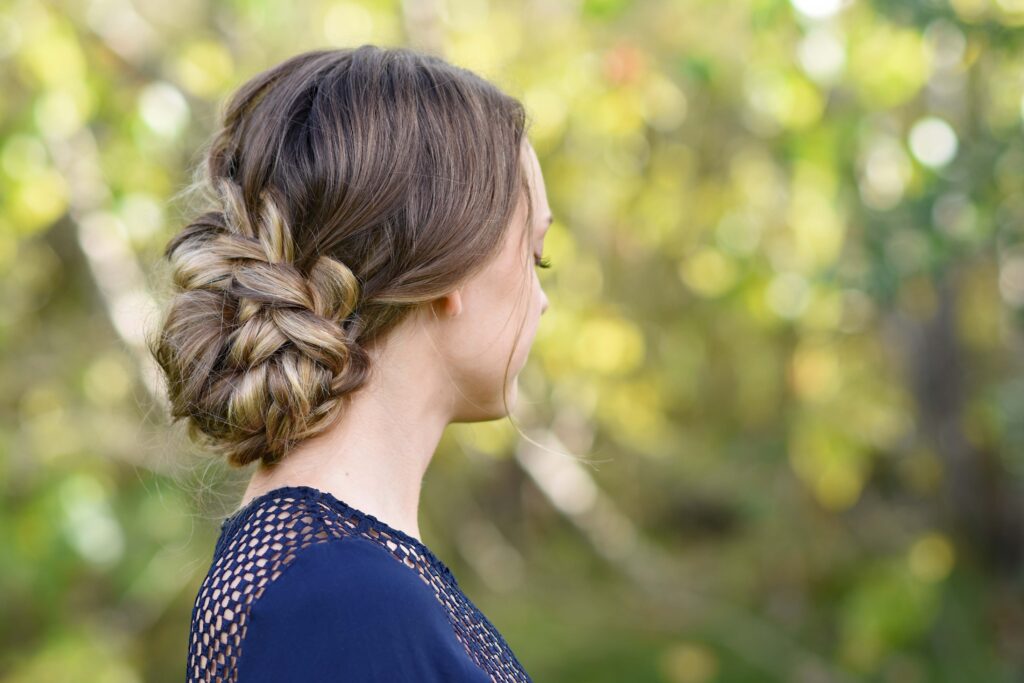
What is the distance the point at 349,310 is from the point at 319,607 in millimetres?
371

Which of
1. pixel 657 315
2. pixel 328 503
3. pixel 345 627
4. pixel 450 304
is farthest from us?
pixel 657 315

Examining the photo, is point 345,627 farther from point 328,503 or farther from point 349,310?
point 349,310

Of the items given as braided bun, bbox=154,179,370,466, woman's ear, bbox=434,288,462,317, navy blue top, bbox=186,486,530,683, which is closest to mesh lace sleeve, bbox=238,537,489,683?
navy blue top, bbox=186,486,530,683

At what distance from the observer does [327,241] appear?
125 centimetres

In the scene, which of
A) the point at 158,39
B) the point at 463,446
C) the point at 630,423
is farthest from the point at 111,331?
the point at 630,423

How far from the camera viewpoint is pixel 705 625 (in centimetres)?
534

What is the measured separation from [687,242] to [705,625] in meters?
2.23

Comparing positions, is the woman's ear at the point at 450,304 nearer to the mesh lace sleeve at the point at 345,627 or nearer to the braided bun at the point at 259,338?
the braided bun at the point at 259,338

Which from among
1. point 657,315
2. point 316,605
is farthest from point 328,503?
point 657,315

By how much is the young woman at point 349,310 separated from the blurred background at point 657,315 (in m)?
0.33

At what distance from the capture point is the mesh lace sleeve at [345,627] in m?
1.04

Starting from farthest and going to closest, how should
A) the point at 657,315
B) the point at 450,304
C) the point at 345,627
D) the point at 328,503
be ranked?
the point at 657,315 → the point at 450,304 → the point at 328,503 → the point at 345,627

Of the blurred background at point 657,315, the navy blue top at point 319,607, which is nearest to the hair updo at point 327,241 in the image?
the navy blue top at point 319,607

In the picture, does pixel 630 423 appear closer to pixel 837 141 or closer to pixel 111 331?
pixel 837 141
